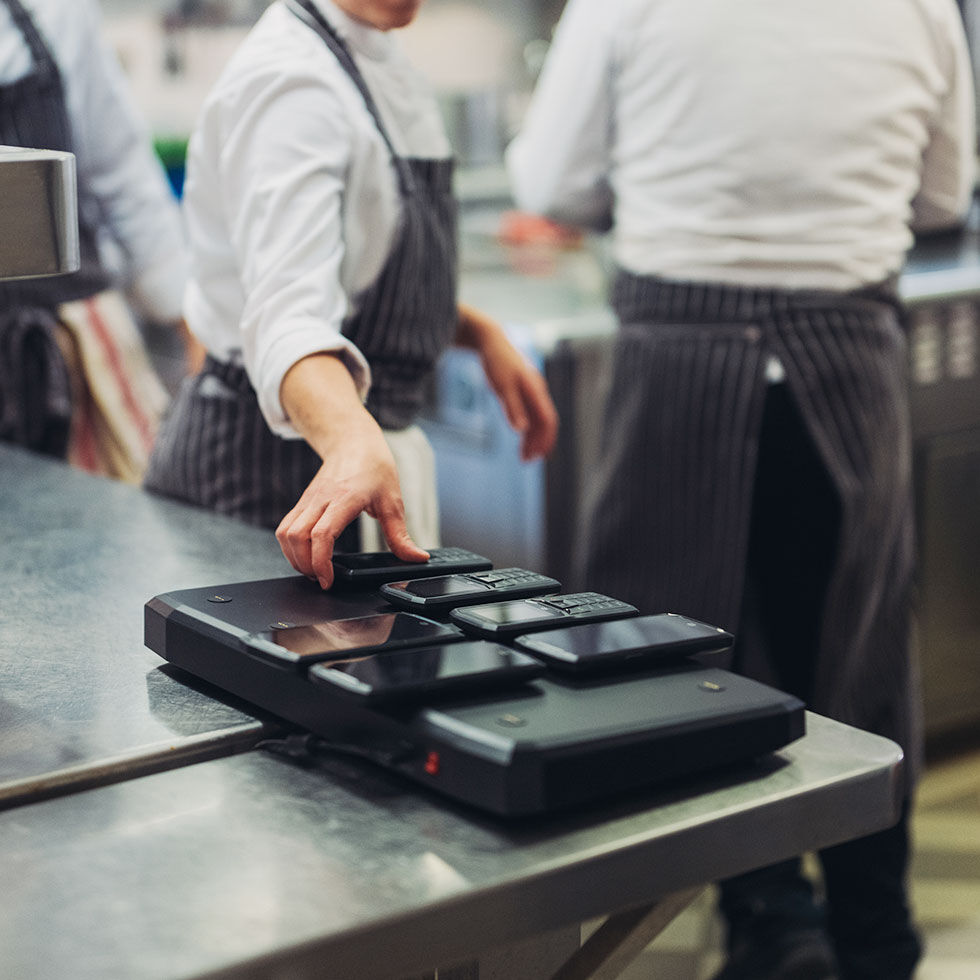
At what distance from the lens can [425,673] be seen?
2.49ft

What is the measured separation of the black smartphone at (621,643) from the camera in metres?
0.79

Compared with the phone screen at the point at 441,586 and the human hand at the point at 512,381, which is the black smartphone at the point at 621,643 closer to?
the phone screen at the point at 441,586

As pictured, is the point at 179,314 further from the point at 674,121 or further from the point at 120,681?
the point at 120,681

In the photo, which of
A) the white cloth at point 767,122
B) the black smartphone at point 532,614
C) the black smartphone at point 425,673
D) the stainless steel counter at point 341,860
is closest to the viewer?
the stainless steel counter at point 341,860

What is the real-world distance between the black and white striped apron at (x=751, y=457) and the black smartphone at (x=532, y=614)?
98 cm

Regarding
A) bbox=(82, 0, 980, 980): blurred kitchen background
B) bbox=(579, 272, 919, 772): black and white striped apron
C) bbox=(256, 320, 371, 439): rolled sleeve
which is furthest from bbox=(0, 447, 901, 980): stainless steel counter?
bbox=(82, 0, 980, 980): blurred kitchen background

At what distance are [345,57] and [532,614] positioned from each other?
0.65 m

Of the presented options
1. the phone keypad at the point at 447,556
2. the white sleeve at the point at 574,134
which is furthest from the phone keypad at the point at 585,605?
the white sleeve at the point at 574,134

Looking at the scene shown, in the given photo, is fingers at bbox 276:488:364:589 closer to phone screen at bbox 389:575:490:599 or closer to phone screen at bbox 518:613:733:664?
phone screen at bbox 389:575:490:599

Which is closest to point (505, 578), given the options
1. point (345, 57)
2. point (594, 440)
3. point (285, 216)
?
point (285, 216)

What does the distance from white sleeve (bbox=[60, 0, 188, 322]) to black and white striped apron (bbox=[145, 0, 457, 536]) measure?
62 centimetres

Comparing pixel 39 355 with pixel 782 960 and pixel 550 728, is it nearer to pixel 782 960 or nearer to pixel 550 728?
pixel 782 960

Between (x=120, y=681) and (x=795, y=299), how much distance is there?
44.2 inches

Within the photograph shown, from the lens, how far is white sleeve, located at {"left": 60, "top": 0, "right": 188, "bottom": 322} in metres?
1.90
